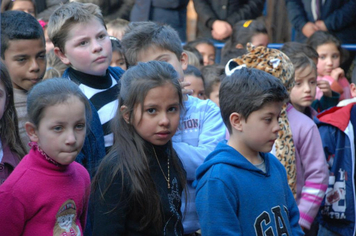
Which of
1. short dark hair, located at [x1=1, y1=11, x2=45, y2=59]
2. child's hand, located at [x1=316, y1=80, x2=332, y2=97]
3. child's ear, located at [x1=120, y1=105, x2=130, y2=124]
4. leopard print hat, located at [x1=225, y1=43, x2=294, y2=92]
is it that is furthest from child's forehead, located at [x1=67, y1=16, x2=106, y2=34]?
child's hand, located at [x1=316, y1=80, x2=332, y2=97]

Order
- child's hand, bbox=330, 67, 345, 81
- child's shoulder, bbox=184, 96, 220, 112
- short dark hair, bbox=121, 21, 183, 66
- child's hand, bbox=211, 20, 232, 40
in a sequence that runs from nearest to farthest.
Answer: child's shoulder, bbox=184, 96, 220, 112 < short dark hair, bbox=121, 21, 183, 66 < child's hand, bbox=330, 67, 345, 81 < child's hand, bbox=211, 20, 232, 40

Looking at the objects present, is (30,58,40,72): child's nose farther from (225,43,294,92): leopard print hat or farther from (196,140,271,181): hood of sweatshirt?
(225,43,294,92): leopard print hat

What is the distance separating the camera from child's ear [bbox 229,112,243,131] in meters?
3.06

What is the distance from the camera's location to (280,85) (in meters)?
3.10

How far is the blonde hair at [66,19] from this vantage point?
3357 millimetres

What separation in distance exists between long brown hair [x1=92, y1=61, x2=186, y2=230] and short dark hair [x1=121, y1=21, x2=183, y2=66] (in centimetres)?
65

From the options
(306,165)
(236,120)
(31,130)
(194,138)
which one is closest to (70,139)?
(31,130)

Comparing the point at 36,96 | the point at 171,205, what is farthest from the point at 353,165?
the point at 36,96

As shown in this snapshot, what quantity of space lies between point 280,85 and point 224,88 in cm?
31

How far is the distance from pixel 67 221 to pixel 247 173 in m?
0.96

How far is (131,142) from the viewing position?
2.86 m

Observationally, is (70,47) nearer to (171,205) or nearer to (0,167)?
(0,167)

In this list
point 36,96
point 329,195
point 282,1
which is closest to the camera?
point 36,96

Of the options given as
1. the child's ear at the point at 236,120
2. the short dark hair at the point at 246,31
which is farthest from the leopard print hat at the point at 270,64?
the short dark hair at the point at 246,31
